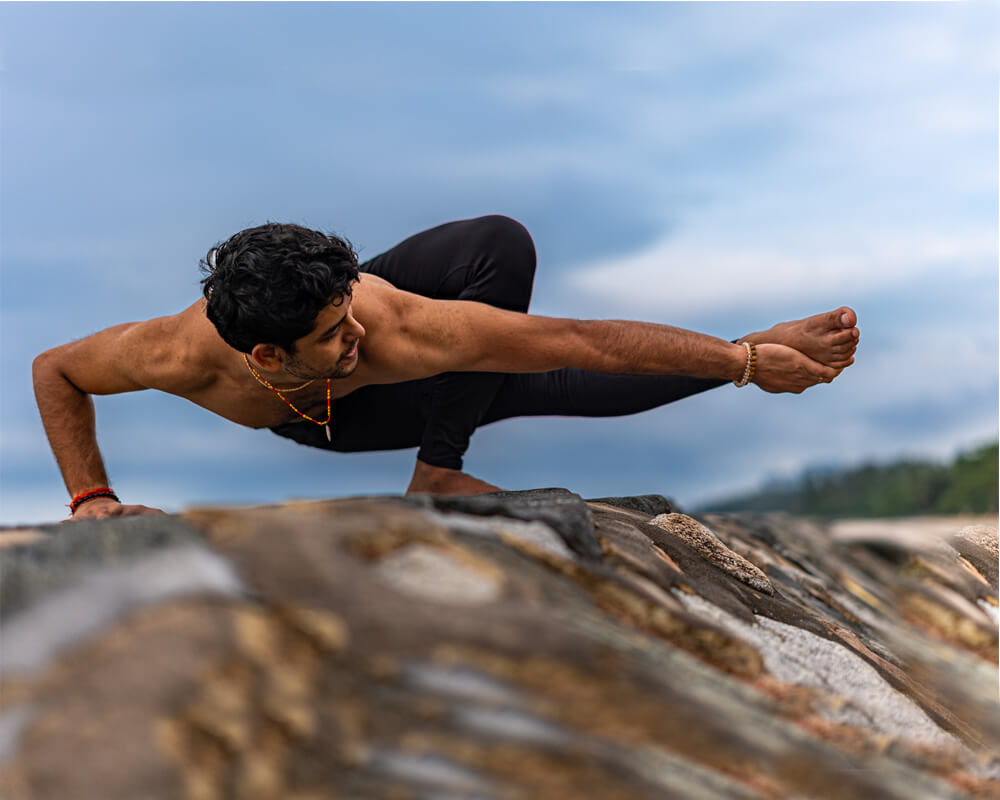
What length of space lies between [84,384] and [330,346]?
116cm

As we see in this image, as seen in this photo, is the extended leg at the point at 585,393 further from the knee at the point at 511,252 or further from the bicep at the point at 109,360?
the bicep at the point at 109,360

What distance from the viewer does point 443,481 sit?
10.8ft

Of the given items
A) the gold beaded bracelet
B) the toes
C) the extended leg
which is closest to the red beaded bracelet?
the extended leg

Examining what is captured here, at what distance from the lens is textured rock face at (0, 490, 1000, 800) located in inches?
45.8

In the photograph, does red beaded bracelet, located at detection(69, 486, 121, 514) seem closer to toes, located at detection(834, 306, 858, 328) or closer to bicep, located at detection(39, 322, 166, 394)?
bicep, located at detection(39, 322, 166, 394)

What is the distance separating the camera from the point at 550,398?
3.34 m

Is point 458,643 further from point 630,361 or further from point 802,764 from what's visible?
point 630,361

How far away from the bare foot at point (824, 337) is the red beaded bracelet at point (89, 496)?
2.26m

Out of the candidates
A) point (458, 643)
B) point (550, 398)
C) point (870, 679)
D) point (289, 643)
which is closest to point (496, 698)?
point (458, 643)

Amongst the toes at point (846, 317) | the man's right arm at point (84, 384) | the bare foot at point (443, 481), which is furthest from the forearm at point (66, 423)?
the toes at point (846, 317)

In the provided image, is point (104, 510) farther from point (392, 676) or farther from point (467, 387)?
point (392, 676)

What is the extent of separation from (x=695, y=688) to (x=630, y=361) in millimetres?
1341

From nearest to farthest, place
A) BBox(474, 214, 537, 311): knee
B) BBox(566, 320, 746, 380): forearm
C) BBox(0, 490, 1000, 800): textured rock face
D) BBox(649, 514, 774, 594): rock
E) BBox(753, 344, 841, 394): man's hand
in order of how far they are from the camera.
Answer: BBox(0, 490, 1000, 800): textured rock face → BBox(649, 514, 774, 594): rock → BBox(566, 320, 746, 380): forearm → BBox(753, 344, 841, 394): man's hand → BBox(474, 214, 537, 311): knee

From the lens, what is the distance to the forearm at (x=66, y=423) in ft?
10.1
